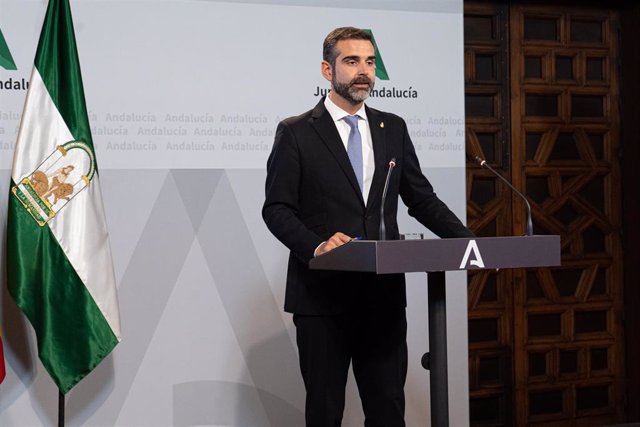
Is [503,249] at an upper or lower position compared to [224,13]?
lower

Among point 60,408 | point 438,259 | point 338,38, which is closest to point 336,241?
point 438,259

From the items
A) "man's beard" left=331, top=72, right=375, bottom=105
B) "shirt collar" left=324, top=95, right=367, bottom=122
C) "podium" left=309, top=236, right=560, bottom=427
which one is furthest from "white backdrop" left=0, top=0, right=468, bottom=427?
"podium" left=309, top=236, right=560, bottom=427

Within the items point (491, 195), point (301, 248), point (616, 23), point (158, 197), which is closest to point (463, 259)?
point (301, 248)

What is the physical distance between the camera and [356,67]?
3.50 meters

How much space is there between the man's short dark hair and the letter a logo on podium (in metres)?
1.02

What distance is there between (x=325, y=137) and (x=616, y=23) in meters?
3.07

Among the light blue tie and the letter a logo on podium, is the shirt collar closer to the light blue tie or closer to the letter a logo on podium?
the light blue tie

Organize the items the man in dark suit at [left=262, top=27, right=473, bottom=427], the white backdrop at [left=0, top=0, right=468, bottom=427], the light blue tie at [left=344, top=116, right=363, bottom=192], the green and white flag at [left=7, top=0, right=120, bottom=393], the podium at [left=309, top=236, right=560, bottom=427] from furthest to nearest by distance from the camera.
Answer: the white backdrop at [left=0, top=0, right=468, bottom=427] < the green and white flag at [left=7, top=0, right=120, bottom=393] < the light blue tie at [left=344, top=116, right=363, bottom=192] < the man in dark suit at [left=262, top=27, right=473, bottom=427] < the podium at [left=309, top=236, right=560, bottom=427]

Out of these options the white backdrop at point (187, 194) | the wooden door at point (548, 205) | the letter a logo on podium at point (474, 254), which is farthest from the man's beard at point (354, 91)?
the wooden door at point (548, 205)

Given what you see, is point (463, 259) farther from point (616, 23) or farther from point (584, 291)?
point (616, 23)

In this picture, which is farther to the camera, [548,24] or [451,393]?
[548,24]

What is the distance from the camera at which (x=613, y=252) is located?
588cm

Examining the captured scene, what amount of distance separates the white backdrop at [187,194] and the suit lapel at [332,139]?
1.15m

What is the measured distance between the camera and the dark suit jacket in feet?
Result: 11.4
